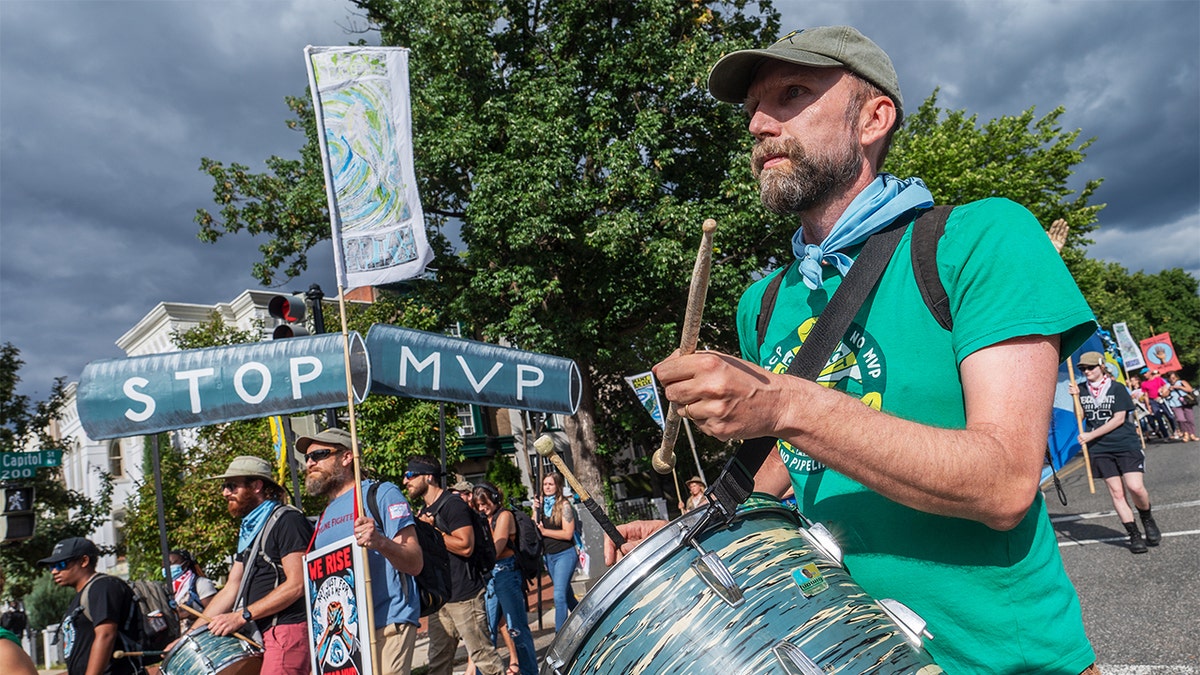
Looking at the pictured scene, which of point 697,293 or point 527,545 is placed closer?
point 697,293

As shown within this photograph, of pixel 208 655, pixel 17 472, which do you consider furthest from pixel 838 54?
pixel 17 472

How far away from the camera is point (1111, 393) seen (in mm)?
8383

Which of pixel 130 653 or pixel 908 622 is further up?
pixel 908 622

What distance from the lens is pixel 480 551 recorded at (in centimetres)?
713

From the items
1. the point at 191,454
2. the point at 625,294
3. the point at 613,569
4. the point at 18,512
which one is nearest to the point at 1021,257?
the point at 613,569

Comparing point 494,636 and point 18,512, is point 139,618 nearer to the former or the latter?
point 494,636

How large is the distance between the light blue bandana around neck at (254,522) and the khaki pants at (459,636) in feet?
6.27

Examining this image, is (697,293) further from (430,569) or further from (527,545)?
(527,545)

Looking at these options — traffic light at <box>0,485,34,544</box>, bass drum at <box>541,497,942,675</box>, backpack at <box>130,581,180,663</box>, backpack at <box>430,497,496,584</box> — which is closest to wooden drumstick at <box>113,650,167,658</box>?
backpack at <box>130,581,180,663</box>

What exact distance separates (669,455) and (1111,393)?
8814 millimetres

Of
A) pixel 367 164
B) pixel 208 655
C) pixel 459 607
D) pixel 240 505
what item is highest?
pixel 367 164

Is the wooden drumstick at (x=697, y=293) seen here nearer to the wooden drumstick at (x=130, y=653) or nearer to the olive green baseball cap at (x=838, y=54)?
the olive green baseball cap at (x=838, y=54)

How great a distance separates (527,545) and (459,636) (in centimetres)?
169

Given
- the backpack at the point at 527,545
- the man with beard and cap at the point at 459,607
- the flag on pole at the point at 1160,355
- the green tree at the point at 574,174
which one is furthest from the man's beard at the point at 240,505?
the flag on pole at the point at 1160,355
